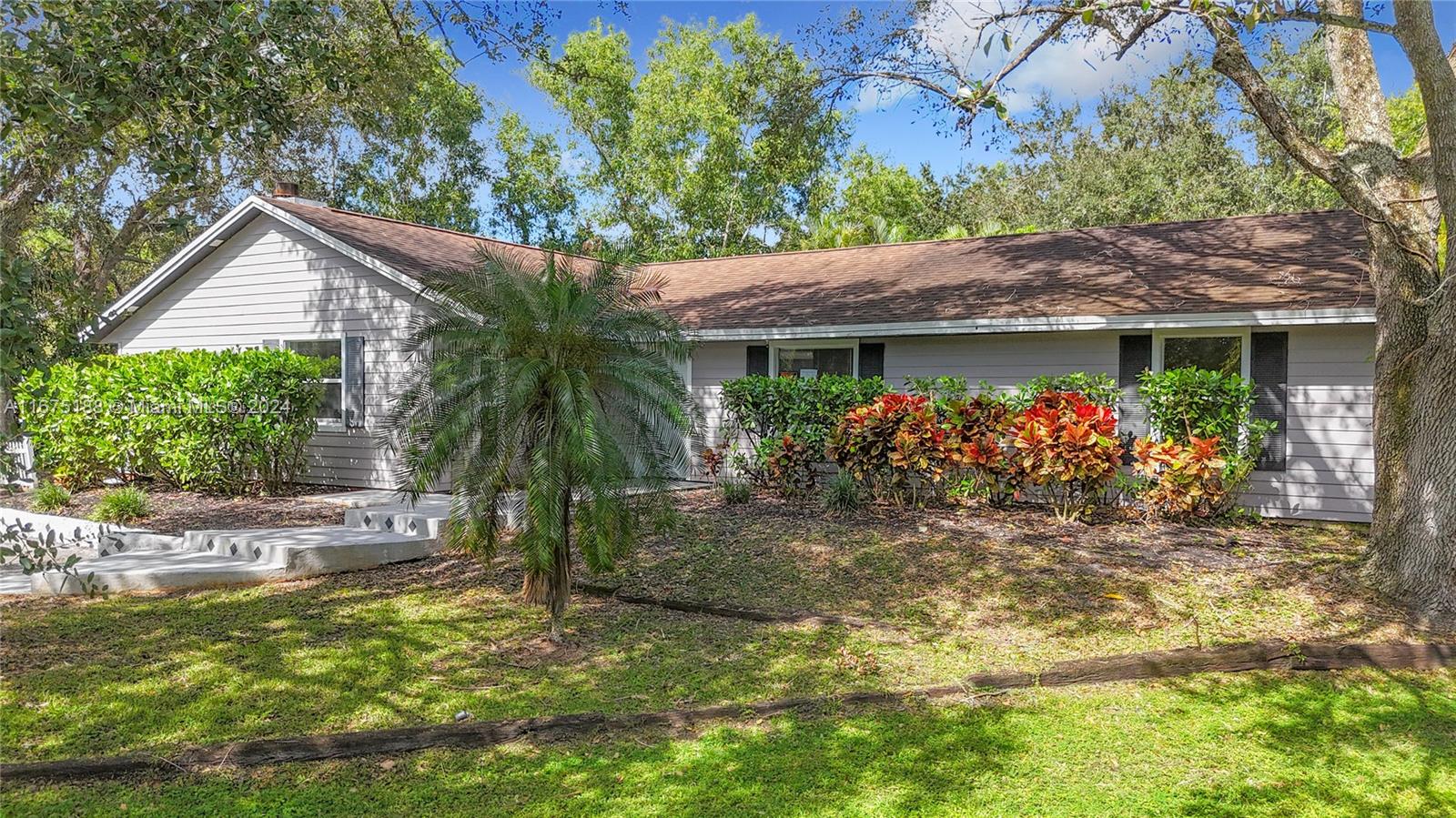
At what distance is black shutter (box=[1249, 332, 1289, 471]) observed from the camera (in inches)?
372

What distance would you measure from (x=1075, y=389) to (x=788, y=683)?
5767 mm

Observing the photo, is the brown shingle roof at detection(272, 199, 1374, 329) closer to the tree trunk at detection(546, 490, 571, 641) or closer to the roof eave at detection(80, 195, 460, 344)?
the roof eave at detection(80, 195, 460, 344)

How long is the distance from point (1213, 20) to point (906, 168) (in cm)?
2890

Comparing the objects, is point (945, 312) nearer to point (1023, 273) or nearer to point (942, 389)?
point (942, 389)

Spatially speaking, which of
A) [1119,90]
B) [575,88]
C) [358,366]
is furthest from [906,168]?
[358,366]

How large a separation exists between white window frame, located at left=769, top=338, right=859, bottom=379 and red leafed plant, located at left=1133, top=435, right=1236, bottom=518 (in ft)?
12.5

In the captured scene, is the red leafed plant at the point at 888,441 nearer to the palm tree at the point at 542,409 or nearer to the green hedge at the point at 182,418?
the palm tree at the point at 542,409

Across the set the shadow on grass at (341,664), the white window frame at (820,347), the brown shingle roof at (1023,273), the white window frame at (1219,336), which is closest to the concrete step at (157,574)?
the shadow on grass at (341,664)

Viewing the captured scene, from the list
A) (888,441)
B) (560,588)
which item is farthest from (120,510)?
(888,441)

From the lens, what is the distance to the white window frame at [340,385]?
12.3 m

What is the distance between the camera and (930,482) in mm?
9719

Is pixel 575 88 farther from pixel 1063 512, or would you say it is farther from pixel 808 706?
pixel 808 706

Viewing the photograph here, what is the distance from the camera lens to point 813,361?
1221cm

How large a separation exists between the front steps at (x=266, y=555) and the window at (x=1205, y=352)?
315 inches
